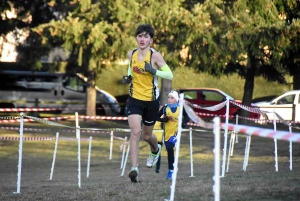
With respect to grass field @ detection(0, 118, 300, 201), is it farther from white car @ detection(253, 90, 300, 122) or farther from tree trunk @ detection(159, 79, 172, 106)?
white car @ detection(253, 90, 300, 122)

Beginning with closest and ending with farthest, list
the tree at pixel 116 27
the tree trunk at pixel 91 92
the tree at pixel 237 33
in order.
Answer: the tree at pixel 237 33, the tree at pixel 116 27, the tree trunk at pixel 91 92

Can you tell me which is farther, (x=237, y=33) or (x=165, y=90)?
(x=165, y=90)

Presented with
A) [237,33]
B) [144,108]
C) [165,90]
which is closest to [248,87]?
[165,90]

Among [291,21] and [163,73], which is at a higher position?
[163,73]

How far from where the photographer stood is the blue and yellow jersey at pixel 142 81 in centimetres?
1049

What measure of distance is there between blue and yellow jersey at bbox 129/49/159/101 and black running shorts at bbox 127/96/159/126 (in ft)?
0.20

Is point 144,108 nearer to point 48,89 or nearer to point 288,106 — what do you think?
point 288,106

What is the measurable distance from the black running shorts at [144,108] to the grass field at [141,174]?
0.86 meters

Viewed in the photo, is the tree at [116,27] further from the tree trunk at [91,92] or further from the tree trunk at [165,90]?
the tree trunk at [91,92]

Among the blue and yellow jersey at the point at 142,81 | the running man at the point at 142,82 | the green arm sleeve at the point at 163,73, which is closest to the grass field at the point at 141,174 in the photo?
the running man at the point at 142,82

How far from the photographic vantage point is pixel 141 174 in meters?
16.4

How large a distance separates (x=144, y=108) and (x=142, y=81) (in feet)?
1.33

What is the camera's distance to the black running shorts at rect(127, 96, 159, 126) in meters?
10.7

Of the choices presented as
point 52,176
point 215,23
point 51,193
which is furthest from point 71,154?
point 51,193
